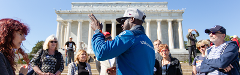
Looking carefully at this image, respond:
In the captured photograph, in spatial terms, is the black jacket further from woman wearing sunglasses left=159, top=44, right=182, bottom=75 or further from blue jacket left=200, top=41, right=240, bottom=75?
blue jacket left=200, top=41, right=240, bottom=75

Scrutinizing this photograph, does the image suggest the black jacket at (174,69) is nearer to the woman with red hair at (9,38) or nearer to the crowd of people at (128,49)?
the crowd of people at (128,49)

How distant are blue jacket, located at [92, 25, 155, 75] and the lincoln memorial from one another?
32.1 meters

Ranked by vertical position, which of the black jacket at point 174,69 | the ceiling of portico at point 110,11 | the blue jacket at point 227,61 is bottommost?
the black jacket at point 174,69

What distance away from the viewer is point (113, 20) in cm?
3506

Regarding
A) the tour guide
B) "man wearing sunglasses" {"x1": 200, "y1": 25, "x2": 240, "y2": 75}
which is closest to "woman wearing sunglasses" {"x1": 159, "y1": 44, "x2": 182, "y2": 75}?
"man wearing sunglasses" {"x1": 200, "y1": 25, "x2": 240, "y2": 75}

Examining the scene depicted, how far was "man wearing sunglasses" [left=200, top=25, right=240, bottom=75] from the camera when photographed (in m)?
3.17

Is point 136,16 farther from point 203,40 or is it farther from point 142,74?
point 203,40

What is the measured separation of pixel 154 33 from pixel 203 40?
103 feet

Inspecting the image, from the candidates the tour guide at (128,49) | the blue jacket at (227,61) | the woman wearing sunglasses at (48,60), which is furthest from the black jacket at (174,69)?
the woman wearing sunglasses at (48,60)

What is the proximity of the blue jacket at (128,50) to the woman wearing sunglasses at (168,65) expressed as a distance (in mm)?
2763

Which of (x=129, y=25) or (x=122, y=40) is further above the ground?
(x=129, y=25)

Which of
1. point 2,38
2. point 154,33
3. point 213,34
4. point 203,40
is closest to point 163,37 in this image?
point 154,33

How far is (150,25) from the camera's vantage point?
37719 millimetres

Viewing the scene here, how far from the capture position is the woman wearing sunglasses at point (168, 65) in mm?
4756
